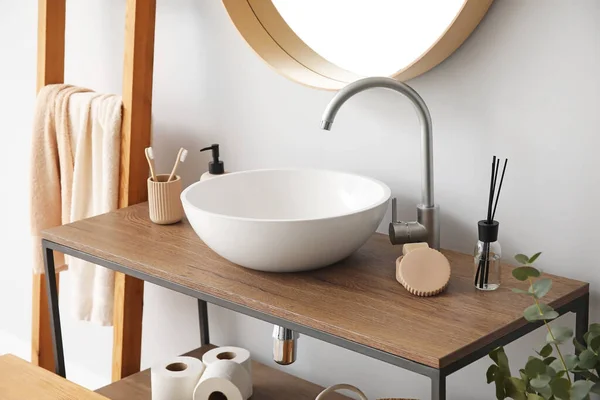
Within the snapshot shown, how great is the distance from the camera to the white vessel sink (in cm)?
158

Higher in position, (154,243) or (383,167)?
(383,167)

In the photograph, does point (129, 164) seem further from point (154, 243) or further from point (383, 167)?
point (383, 167)

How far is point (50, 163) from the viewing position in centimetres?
236

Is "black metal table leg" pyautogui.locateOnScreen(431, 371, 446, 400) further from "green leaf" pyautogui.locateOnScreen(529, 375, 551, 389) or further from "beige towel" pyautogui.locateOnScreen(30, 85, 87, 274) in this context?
"beige towel" pyautogui.locateOnScreen(30, 85, 87, 274)

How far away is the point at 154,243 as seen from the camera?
1898 mm

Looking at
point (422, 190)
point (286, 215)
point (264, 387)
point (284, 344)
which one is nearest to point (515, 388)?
point (422, 190)

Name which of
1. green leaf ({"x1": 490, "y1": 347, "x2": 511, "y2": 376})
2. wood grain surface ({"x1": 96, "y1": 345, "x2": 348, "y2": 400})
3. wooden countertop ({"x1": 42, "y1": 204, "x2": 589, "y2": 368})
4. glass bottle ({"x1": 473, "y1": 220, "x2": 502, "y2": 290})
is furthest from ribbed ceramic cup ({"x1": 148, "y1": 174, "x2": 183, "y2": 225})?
green leaf ({"x1": 490, "y1": 347, "x2": 511, "y2": 376})

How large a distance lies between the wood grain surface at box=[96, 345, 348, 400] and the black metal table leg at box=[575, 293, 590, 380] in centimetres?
64

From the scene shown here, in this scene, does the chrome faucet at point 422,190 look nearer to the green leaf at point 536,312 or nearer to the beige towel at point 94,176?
the green leaf at point 536,312

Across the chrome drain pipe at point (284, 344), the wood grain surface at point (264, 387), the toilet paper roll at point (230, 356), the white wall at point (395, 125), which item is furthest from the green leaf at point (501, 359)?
the toilet paper roll at point (230, 356)

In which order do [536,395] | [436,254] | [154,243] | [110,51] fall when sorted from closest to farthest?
[536,395] → [436,254] → [154,243] → [110,51]

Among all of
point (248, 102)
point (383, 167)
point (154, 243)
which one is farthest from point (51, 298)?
point (383, 167)

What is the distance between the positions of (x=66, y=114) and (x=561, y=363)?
1.45 meters

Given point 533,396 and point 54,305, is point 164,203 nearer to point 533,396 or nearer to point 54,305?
point 54,305
